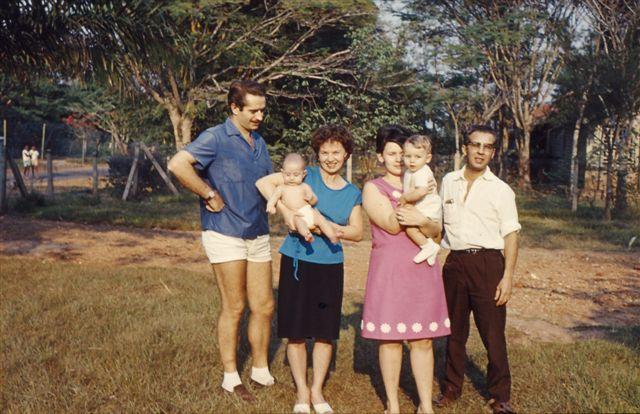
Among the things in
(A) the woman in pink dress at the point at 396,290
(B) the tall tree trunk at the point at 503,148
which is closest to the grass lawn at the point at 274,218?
(B) the tall tree trunk at the point at 503,148

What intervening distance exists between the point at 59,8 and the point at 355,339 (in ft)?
20.4

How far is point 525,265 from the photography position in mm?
9828

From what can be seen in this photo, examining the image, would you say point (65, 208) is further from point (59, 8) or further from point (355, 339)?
point (355, 339)

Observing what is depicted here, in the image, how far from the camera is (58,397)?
4.35 meters

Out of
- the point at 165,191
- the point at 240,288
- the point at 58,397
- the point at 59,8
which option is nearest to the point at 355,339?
the point at 240,288

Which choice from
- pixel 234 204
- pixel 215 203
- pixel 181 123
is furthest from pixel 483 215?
pixel 181 123

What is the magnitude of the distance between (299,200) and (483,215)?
1168 millimetres

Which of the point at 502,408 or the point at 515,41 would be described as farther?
the point at 515,41

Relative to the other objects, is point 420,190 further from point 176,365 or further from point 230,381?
point 176,365

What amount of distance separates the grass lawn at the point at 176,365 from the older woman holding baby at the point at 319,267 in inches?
15.7

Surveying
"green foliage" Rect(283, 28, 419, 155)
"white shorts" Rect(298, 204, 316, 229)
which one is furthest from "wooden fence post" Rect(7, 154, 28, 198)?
"white shorts" Rect(298, 204, 316, 229)

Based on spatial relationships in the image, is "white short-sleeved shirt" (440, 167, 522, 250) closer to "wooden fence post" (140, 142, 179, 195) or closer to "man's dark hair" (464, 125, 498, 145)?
"man's dark hair" (464, 125, 498, 145)

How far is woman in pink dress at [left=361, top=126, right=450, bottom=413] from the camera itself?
3881 mm

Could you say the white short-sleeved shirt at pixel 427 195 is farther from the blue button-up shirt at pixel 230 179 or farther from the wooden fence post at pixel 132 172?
the wooden fence post at pixel 132 172
